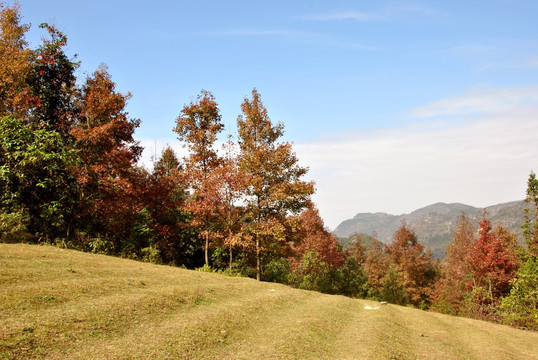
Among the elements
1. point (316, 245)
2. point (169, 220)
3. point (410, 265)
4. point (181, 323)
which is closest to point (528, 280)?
point (316, 245)

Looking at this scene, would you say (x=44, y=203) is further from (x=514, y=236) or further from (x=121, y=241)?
(x=514, y=236)

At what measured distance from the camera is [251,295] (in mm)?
14320

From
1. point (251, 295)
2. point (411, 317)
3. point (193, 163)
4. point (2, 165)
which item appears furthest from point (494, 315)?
point (2, 165)

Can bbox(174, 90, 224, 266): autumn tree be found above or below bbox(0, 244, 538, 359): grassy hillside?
above

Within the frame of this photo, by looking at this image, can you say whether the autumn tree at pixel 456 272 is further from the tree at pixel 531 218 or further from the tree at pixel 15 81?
the tree at pixel 15 81

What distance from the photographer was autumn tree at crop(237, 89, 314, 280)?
2368 cm

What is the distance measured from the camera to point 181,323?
909 cm

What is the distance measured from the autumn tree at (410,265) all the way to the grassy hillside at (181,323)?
125ft

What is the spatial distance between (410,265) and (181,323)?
165ft

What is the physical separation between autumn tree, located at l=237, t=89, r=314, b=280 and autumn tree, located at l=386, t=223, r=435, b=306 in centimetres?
3482

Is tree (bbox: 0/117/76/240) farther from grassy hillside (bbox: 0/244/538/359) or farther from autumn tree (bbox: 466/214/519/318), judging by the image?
autumn tree (bbox: 466/214/519/318)

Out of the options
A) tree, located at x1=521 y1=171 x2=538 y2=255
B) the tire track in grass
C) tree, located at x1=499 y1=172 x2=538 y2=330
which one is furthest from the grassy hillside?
tree, located at x1=521 y1=171 x2=538 y2=255

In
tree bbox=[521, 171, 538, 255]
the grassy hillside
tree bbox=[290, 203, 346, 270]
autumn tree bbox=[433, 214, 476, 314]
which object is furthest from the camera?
autumn tree bbox=[433, 214, 476, 314]

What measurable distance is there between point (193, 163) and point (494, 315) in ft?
90.6
